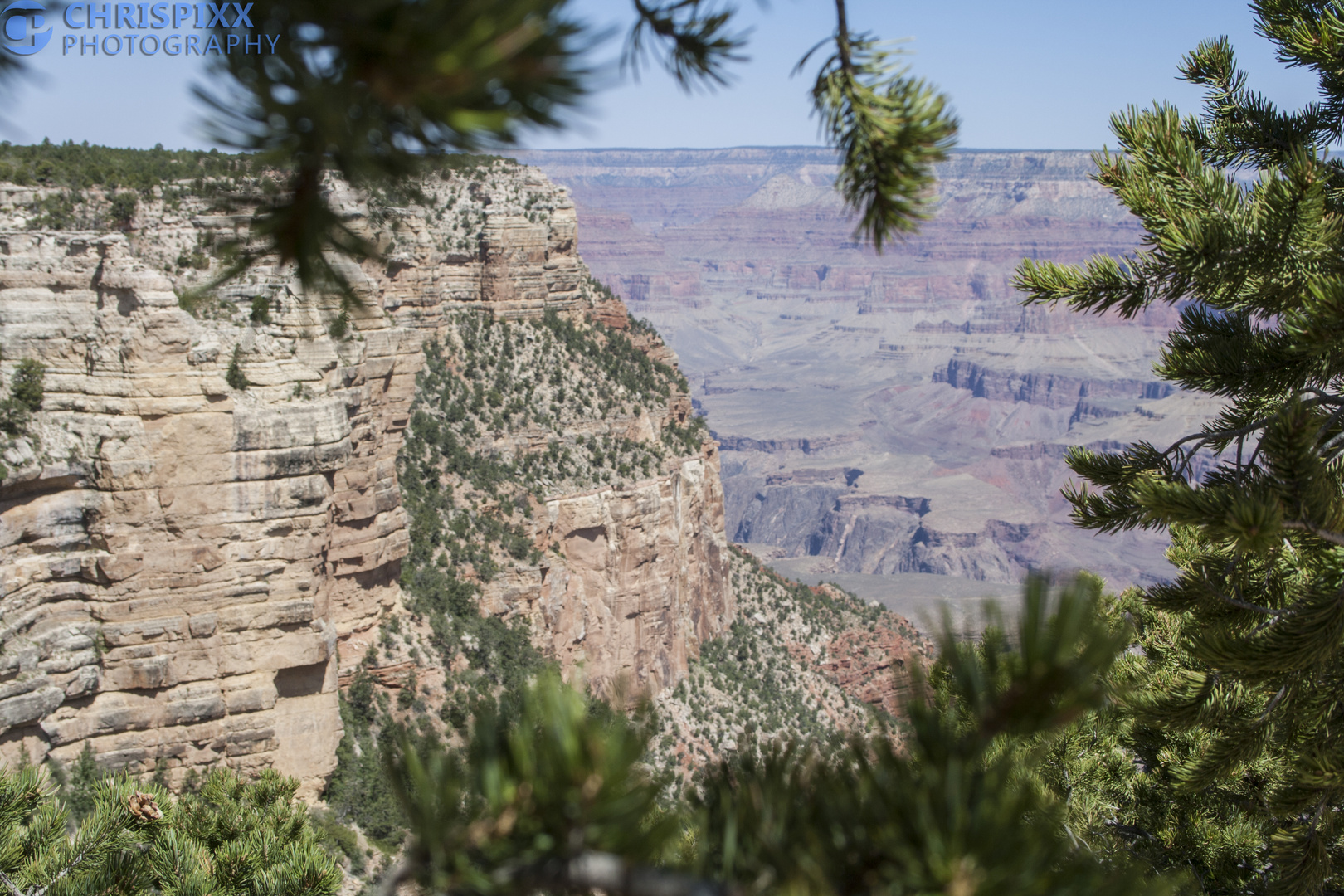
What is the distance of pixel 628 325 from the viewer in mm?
38125

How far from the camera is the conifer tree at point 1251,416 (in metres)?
4.12

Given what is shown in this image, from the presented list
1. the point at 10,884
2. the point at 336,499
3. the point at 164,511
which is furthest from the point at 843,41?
the point at 336,499

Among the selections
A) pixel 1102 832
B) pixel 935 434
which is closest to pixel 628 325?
pixel 1102 832

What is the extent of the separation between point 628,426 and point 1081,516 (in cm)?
2727

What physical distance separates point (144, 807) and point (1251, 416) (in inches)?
279

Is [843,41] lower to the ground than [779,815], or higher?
higher

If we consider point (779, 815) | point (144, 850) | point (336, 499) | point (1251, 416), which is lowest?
point (336, 499)

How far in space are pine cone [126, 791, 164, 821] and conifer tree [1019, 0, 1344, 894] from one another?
6.10m

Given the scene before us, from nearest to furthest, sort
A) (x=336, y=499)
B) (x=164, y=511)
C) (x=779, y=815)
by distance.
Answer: (x=779, y=815) < (x=164, y=511) < (x=336, y=499)

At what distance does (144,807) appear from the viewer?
6027 millimetres

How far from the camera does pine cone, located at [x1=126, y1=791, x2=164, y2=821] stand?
5.98 meters

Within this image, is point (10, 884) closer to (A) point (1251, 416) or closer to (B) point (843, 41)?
(B) point (843, 41)

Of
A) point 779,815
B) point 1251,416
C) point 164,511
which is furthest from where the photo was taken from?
point 164,511

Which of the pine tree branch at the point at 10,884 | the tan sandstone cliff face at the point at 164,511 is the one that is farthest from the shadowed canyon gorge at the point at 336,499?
the pine tree branch at the point at 10,884
